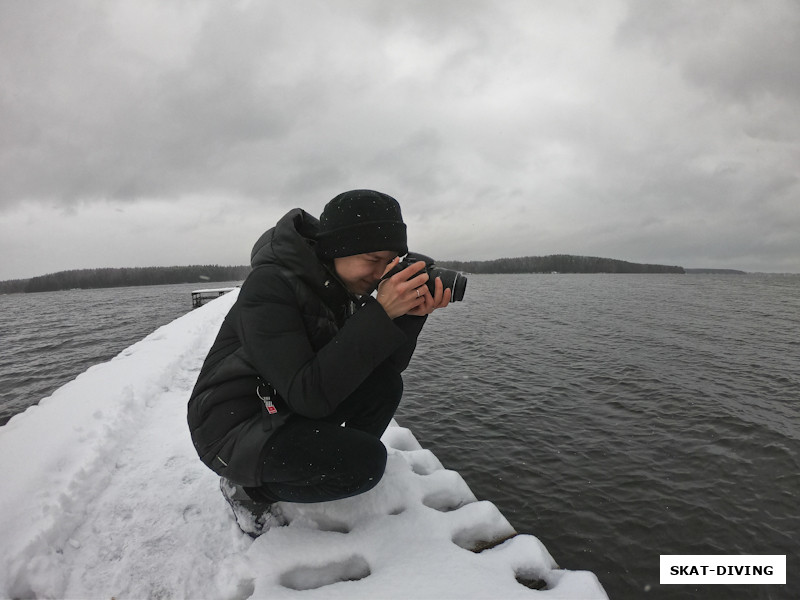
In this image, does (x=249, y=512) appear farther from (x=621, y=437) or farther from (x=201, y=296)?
(x=201, y=296)

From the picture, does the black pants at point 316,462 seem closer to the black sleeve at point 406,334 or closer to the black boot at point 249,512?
the black boot at point 249,512

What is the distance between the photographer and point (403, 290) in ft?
6.23

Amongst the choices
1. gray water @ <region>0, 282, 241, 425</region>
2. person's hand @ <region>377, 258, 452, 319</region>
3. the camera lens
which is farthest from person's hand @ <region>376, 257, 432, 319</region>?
gray water @ <region>0, 282, 241, 425</region>

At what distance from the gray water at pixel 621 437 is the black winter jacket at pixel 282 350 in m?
3.06

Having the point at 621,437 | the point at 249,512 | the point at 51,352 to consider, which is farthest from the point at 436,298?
the point at 51,352

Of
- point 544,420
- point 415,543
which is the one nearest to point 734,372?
point 544,420

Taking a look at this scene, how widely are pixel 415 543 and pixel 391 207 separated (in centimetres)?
190

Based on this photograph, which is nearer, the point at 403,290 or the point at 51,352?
the point at 403,290

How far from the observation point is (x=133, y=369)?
6031 millimetres

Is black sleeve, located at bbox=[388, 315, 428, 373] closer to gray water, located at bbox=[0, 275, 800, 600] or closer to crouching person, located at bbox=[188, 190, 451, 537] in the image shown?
crouching person, located at bbox=[188, 190, 451, 537]

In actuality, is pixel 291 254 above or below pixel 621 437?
above

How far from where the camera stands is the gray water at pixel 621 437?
377cm

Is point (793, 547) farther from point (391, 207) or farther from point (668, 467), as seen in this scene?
point (391, 207)
